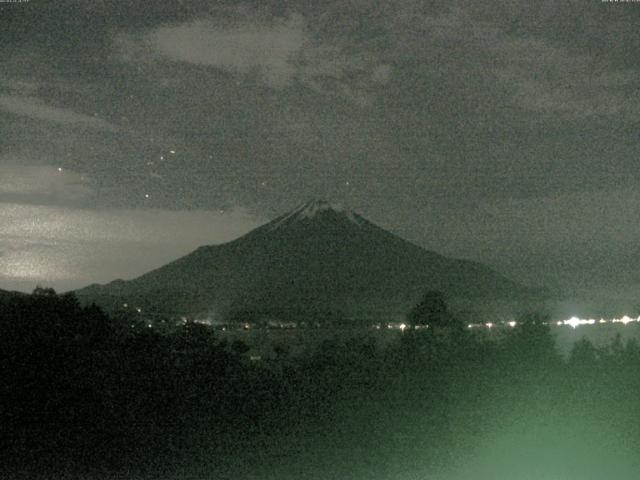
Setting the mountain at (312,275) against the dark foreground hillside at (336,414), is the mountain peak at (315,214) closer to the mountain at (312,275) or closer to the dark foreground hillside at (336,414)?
the mountain at (312,275)

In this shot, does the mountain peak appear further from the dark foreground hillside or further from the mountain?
the dark foreground hillside

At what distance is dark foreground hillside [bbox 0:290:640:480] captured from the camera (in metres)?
8.59

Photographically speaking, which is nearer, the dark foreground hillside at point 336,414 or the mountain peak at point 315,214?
the dark foreground hillside at point 336,414

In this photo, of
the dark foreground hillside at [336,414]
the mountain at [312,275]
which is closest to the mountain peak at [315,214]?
the mountain at [312,275]

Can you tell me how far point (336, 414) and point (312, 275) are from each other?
76298mm

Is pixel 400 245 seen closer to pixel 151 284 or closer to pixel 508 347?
pixel 151 284

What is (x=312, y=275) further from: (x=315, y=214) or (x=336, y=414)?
(x=336, y=414)

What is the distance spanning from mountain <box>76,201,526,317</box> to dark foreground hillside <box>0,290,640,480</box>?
156 feet

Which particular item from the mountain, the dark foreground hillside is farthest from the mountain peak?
the dark foreground hillside

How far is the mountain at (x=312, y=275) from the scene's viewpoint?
6919cm

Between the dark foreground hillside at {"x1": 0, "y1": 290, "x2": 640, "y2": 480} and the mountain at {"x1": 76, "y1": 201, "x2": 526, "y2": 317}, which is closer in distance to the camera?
the dark foreground hillside at {"x1": 0, "y1": 290, "x2": 640, "y2": 480}

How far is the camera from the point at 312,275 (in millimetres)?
85625

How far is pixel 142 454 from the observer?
897 centimetres

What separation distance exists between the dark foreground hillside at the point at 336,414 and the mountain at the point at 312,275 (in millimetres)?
47681
